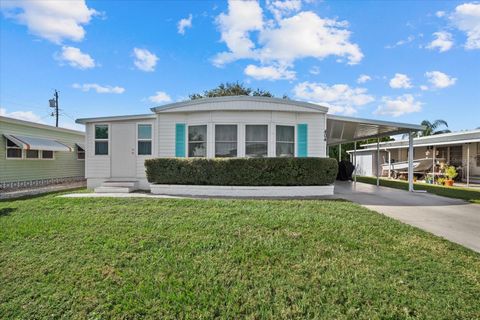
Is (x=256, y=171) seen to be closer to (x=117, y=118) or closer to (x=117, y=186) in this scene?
(x=117, y=186)

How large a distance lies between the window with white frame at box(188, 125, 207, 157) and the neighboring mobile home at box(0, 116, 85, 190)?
843cm

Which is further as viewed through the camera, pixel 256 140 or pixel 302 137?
pixel 302 137

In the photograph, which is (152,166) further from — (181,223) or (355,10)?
(355,10)

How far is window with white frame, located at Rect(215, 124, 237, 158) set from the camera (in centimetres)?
1016

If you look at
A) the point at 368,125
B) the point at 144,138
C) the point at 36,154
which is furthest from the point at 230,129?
the point at 36,154

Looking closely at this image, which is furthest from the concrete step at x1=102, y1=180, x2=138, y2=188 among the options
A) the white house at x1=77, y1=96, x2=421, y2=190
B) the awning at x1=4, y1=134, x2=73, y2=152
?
the awning at x1=4, y1=134, x2=73, y2=152

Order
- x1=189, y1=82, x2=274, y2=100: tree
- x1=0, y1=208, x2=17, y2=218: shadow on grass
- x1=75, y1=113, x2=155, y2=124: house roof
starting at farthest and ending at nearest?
x1=189, y1=82, x2=274, y2=100: tree < x1=75, y1=113, x2=155, y2=124: house roof < x1=0, y1=208, x2=17, y2=218: shadow on grass

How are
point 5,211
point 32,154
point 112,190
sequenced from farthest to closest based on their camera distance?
point 32,154 < point 112,190 < point 5,211

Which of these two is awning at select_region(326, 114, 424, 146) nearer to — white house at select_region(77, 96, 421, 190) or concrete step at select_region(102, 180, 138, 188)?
white house at select_region(77, 96, 421, 190)

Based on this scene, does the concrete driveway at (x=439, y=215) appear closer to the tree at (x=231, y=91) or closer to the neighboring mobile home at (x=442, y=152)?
the neighboring mobile home at (x=442, y=152)

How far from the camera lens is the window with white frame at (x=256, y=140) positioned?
10141mm

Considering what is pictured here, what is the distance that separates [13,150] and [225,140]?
35.4 feet

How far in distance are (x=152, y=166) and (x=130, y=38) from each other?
6.54 m

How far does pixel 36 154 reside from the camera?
14156 millimetres
